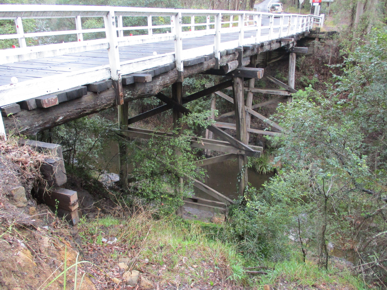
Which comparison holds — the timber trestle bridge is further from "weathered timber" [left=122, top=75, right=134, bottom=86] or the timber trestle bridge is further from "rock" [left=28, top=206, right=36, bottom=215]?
"rock" [left=28, top=206, right=36, bottom=215]

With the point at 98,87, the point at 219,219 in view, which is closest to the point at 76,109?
the point at 98,87

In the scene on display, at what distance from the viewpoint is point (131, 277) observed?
214 centimetres

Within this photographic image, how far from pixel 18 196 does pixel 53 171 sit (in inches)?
11.7

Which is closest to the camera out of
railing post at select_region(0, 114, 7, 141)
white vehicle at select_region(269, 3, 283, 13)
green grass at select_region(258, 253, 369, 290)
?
railing post at select_region(0, 114, 7, 141)

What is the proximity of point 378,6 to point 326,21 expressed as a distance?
7.28 meters

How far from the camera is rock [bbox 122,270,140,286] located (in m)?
2.10

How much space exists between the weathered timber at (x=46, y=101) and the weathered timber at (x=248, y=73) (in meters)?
3.86

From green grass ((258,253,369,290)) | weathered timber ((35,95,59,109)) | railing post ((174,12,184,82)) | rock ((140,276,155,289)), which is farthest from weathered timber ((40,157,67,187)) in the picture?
railing post ((174,12,184,82))

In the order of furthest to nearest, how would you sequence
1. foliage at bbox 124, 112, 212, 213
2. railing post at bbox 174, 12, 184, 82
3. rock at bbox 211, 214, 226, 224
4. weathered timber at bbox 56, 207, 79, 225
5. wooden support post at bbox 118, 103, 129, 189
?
rock at bbox 211, 214, 226, 224 → wooden support post at bbox 118, 103, 129, 189 → foliage at bbox 124, 112, 212, 213 → railing post at bbox 174, 12, 184, 82 → weathered timber at bbox 56, 207, 79, 225

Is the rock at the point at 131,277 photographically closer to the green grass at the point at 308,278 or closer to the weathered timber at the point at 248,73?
the green grass at the point at 308,278

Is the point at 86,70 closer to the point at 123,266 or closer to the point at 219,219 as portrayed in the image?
the point at 123,266

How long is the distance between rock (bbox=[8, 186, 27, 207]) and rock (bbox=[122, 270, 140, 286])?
0.90 meters

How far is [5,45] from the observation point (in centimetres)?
1070

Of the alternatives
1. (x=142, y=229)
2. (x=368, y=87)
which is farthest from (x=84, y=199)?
(x=368, y=87)
